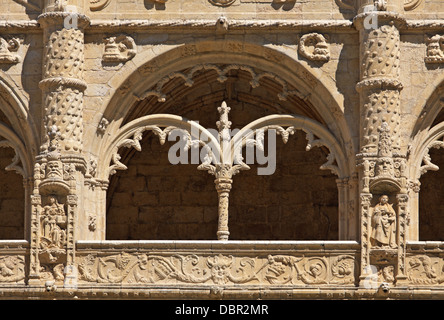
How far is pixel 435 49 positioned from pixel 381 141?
1703mm

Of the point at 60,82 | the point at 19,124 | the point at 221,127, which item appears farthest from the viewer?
the point at 19,124

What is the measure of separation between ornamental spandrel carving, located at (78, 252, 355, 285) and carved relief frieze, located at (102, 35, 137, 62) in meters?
2.97

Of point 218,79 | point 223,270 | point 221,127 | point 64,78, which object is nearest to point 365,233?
point 223,270

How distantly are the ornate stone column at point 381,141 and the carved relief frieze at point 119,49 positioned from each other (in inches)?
128

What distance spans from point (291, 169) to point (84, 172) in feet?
16.1

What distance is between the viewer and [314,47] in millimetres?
25516

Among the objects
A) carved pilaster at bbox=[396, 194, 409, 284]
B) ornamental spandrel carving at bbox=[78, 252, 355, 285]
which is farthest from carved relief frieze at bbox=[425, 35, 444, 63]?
ornamental spandrel carving at bbox=[78, 252, 355, 285]

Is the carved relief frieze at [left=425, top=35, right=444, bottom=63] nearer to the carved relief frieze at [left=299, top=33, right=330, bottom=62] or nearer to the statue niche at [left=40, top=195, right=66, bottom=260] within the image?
the carved relief frieze at [left=299, top=33, right=330, bottom=62]

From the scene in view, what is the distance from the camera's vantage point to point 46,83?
82.6 feet

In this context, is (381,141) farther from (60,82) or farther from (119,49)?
(60,82)

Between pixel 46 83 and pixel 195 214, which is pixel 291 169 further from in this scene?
pixel 46 83

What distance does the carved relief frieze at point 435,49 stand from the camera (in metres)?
25.4

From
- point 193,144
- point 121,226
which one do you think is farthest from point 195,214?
point 193,144

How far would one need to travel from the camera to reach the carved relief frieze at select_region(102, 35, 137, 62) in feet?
83.9
